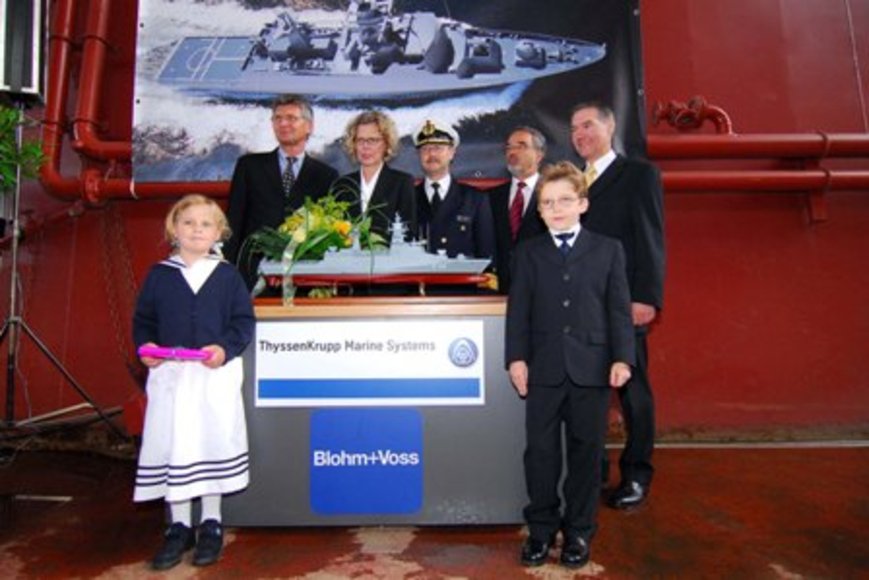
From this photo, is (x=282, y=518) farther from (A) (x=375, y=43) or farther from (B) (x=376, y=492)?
(A) (x=375, y=43)

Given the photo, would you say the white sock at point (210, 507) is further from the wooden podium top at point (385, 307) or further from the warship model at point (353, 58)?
the warship model at point (353, 58)

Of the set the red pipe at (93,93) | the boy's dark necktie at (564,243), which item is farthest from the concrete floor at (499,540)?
the red pipe at (93,93)

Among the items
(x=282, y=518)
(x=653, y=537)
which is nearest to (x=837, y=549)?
(x=653, y=537)

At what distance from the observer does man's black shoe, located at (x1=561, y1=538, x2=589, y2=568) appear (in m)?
1.85

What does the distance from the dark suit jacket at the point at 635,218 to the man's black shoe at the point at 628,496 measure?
28.1 inches

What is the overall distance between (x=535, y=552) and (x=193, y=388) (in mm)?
1116

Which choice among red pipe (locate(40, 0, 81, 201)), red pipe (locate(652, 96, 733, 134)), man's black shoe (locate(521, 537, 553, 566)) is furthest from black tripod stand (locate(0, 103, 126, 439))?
red pipe (locate(652, 96, 733, 134))

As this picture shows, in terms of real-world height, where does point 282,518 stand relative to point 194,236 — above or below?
below

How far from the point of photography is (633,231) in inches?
92.5

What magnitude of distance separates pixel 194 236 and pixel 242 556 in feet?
3.26

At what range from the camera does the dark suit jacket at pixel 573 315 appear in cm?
184

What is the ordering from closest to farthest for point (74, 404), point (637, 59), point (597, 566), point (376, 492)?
point (597, 566), point (376, 492), point (637, 59), point (74, 404)

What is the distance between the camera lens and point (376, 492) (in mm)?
2039

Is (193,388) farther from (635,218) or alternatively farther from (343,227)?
(635,218)
